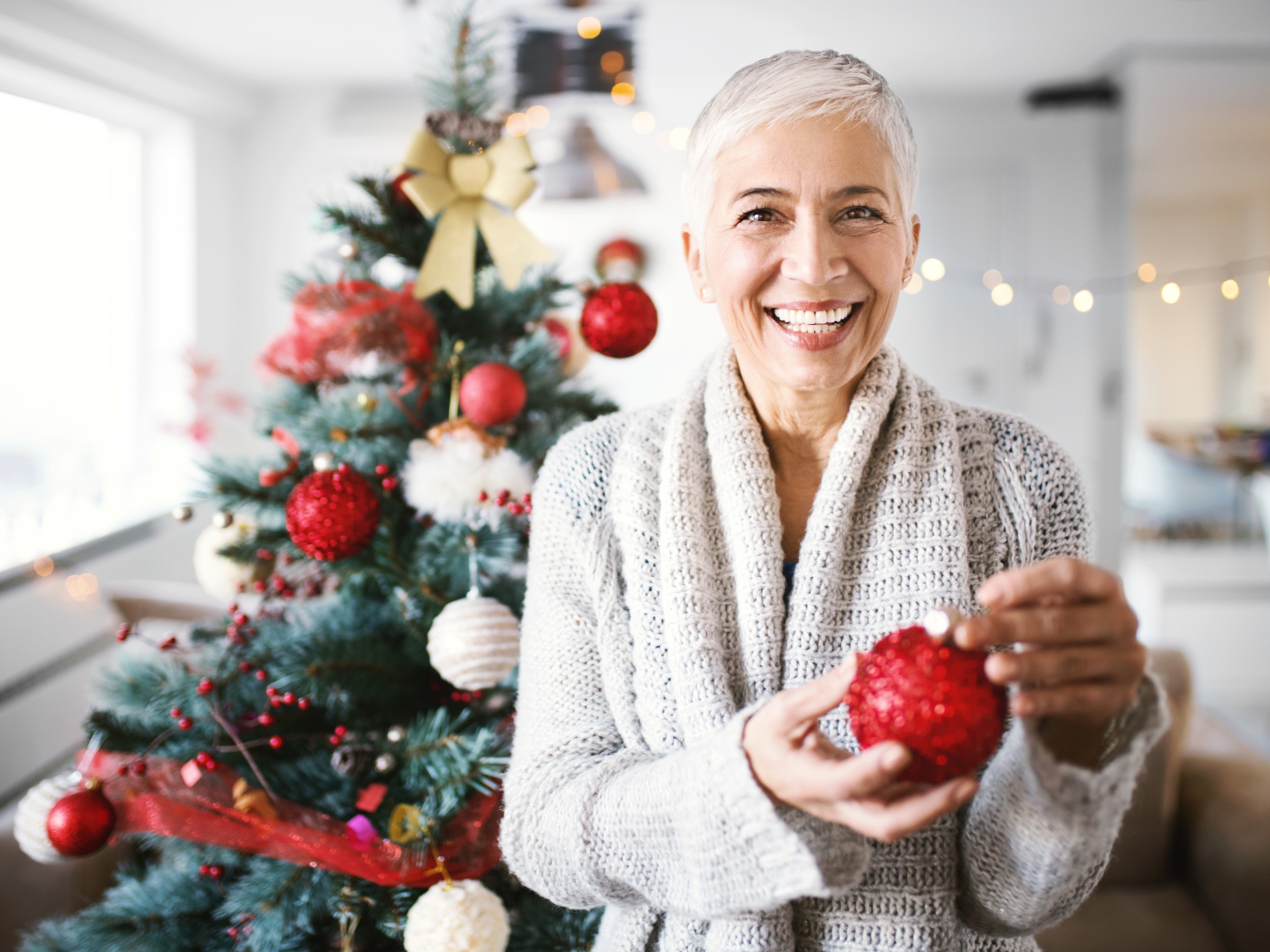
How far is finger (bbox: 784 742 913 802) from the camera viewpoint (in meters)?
0.57

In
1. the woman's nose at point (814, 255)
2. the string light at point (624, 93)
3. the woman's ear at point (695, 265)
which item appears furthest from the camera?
the string light at point (624, 93)

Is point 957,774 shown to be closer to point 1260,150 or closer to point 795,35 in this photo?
point 795,35

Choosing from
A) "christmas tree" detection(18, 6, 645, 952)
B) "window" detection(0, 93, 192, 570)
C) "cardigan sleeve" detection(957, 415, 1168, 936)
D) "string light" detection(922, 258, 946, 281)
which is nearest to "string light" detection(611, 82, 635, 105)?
"string light" detection(922, 258, 946, 281)

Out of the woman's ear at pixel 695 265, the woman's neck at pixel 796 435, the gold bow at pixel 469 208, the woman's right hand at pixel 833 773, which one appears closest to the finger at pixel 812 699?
the woman's right hand at pixel 833 773

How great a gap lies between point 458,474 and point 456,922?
1.54 feet

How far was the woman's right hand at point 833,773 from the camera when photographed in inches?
22.8

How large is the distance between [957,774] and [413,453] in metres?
0.70

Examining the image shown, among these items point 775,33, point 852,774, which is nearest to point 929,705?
point 852,774

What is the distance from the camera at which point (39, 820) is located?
99 centimetres

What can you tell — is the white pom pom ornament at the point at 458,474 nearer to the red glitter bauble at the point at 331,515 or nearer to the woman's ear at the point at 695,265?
the red glitter bauble at the point at 331,515

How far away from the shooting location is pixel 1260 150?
3539 mm

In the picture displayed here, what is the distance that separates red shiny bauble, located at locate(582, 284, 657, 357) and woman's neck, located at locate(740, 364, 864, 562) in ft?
0.63

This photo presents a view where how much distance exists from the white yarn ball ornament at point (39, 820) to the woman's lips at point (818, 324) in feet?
3.00

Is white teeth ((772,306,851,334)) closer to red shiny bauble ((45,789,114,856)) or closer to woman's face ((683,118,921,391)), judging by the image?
woman's face ((683,118,921,391))
